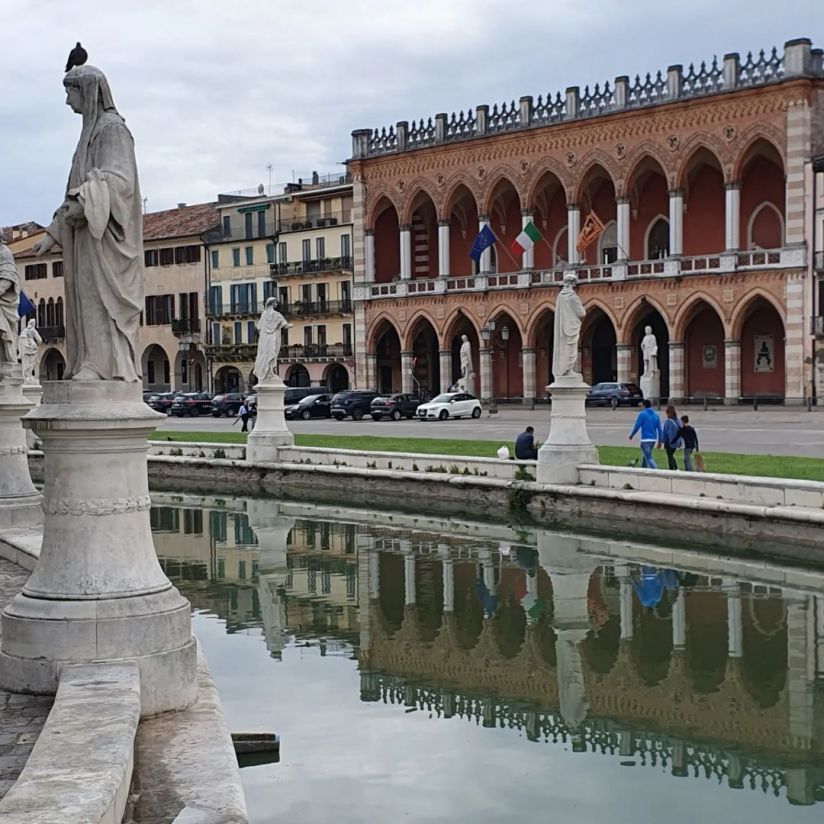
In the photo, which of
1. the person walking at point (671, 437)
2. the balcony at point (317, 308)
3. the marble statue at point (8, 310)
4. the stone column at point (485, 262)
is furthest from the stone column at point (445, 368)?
the marble statue at point (8, 310)

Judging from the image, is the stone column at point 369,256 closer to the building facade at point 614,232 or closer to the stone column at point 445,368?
the building facade at point 614,232

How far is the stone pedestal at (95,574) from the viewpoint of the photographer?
6387mm

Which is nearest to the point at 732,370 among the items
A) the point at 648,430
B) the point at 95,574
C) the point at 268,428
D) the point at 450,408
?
the point at 450,408

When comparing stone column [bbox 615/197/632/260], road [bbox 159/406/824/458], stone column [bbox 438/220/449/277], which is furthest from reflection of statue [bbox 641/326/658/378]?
stone column [bbox 438/220/449/277]

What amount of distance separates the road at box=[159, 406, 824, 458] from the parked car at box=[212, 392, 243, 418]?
4.11 meters

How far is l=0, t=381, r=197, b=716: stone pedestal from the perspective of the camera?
639 cm

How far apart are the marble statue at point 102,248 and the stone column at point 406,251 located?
5311cm

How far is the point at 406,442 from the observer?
2886cm

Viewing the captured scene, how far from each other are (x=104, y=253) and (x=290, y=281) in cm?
6072

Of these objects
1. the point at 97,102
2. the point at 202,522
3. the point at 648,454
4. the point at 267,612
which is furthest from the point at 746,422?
the point at 97,102

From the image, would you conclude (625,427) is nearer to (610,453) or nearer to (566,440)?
(610,453)

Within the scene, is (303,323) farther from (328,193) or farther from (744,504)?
(744,504)

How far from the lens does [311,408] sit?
165ft

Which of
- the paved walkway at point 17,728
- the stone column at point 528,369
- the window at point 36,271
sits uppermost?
the window at point 36,271
